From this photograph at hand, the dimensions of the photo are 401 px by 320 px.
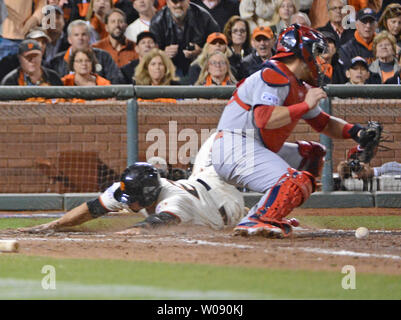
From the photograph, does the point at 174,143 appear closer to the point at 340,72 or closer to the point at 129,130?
the point at 129,130

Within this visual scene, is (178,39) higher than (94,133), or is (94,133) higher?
(178,39)

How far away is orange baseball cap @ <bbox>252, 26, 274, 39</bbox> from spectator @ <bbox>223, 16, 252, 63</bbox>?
0.31 metres

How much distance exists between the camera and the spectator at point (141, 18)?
1071 centimetres

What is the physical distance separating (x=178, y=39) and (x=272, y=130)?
4488 mm

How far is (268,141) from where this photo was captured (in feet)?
21.0

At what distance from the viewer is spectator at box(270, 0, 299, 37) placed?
1065cm

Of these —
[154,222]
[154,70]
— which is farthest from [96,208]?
[154,70]

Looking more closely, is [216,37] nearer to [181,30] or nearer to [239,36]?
[239,36]

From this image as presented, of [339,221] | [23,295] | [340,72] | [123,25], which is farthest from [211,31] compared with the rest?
[23,295]

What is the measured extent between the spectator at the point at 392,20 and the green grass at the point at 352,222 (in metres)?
3.68

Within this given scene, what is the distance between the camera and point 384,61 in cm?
1022

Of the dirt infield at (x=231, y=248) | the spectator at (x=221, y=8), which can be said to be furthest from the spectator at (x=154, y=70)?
the dirt infield at (x=231, y=248)
